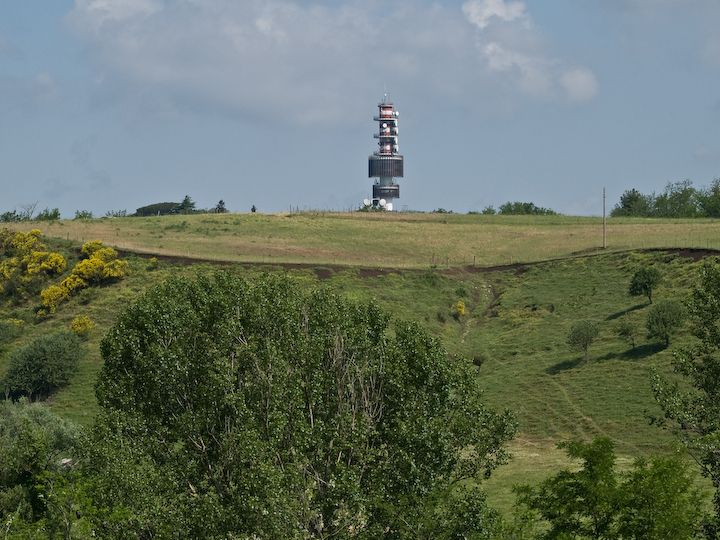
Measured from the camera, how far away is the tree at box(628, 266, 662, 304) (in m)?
91.3

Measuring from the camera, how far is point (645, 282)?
91.2m

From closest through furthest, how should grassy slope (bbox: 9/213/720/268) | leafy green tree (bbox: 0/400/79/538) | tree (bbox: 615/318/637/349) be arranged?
leafy green tree (bbox: 0/400/79/538) → tree (bbox: 615/318/637/349) → grassy slope (bbox: 9/213/720/268)

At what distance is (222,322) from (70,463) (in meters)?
14.3

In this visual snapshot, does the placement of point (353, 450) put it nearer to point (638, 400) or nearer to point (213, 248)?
point (638, 400)

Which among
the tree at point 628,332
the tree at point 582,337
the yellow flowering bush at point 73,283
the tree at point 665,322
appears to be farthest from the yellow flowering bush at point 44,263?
the tree at point 665,322

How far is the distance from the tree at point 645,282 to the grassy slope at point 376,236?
1598 cm

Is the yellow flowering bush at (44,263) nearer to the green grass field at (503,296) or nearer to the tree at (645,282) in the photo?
the green grass field at (503,296)

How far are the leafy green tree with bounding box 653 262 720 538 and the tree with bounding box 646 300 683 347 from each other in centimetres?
2939

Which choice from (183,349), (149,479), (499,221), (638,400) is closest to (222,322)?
(183,349)

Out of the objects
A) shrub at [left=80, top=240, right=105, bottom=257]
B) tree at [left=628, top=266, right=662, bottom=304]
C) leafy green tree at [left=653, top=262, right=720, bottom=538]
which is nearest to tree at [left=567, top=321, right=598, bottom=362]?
tree at [left=628, top=266, right=662, bottom=304]

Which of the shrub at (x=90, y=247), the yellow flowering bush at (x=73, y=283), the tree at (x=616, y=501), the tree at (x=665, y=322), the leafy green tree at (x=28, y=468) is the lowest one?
→ the leafy green tree at (x=28, y=468)

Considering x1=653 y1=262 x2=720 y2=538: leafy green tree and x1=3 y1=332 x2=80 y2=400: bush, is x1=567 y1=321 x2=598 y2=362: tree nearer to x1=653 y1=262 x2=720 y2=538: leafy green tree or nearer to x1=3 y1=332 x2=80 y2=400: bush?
x1=653 y1=262 x2=720 y2=538: leafy green tree

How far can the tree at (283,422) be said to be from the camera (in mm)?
36250

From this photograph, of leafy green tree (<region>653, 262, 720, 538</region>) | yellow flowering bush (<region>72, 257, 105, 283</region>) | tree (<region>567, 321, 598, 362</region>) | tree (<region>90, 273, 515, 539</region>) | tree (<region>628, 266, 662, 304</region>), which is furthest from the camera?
yellow flowering bush (<region>72, 257, 105, 283</region>)
